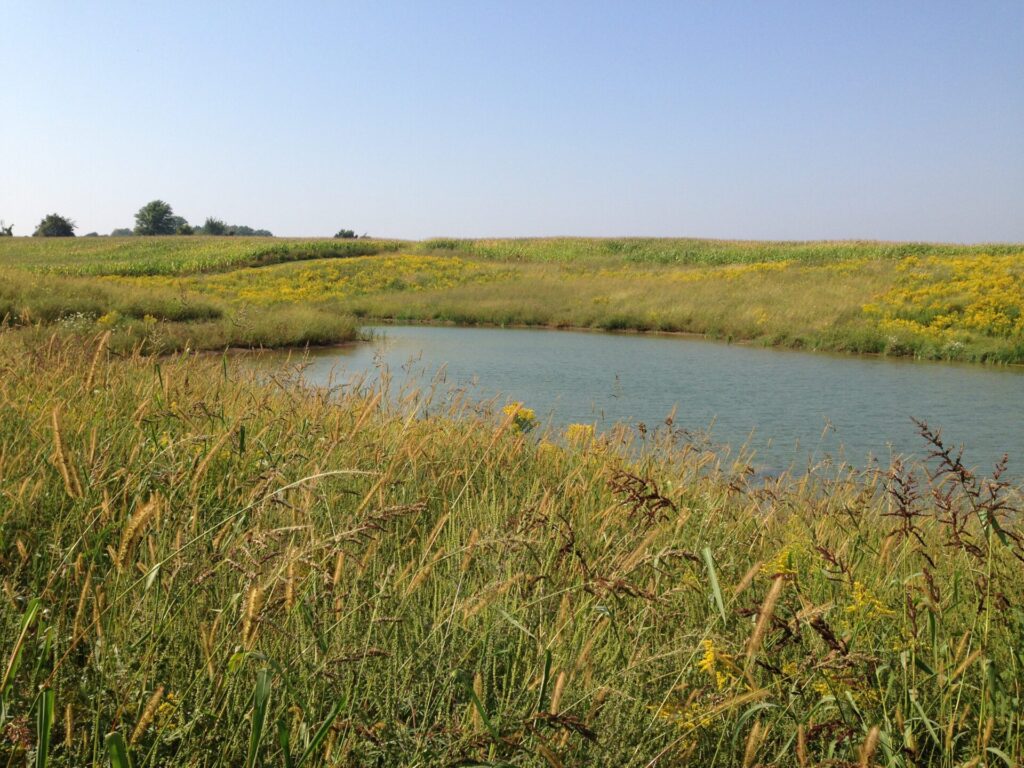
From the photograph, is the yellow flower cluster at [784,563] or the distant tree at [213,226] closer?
the yellow flower cluster at [784,563]

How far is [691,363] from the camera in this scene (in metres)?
15.7

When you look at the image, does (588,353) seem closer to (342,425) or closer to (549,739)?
(342,425)

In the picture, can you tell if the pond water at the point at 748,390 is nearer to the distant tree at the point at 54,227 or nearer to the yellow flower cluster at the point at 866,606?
the yellow flower cluster at the point at 866,606

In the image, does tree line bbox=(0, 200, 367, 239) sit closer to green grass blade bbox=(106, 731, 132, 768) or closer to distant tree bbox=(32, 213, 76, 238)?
distant tree bbox=(32, 213, 76, 238)

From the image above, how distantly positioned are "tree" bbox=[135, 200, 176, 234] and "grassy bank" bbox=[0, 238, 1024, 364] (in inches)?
1704

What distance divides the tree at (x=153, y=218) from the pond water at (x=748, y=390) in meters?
80.1

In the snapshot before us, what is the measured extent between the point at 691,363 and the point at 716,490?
1177 cm

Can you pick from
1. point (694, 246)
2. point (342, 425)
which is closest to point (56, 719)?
point (342, 425)

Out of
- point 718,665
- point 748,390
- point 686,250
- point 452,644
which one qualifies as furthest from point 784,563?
point 686,250

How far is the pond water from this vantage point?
856 cm

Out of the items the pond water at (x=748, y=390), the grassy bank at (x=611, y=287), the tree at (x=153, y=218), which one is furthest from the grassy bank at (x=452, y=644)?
the tree at (x=153, y=218)

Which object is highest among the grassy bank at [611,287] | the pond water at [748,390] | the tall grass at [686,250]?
the tall grass at [686,250]

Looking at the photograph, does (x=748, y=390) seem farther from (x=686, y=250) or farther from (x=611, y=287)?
(x=686, y=250)

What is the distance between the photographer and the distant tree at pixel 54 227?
7212 centimetres
